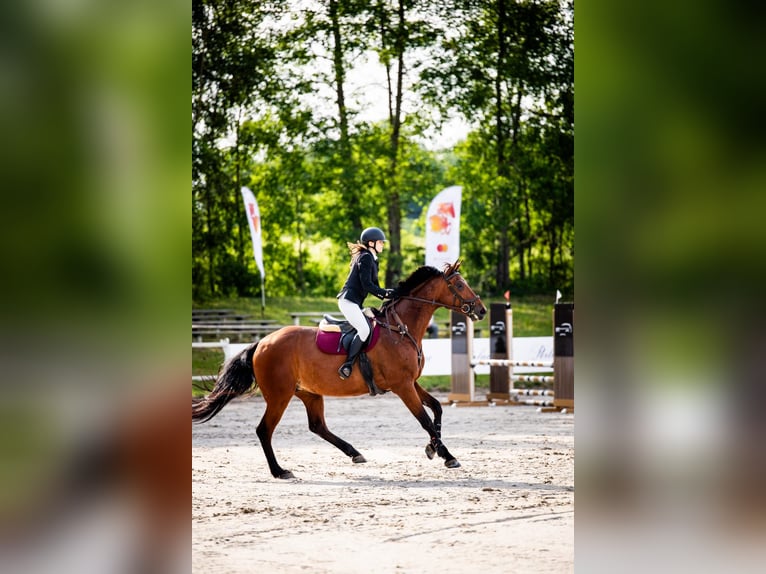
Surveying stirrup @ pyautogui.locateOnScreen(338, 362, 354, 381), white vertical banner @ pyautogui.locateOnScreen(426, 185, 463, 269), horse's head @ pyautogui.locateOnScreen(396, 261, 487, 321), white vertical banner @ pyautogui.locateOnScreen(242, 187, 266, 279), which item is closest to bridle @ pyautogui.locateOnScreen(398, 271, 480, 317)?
horse's head @ pyautogui.locateOnScreen(396, 261, 487, 321)

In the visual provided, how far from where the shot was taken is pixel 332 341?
30.1ft

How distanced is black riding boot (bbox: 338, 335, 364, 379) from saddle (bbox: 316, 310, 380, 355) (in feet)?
0.17

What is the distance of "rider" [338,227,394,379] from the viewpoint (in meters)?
9.05

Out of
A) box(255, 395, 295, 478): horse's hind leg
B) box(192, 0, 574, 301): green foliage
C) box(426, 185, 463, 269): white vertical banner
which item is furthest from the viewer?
box(192, 0, 574, 301): green foliage

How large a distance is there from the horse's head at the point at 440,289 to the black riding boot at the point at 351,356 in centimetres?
69

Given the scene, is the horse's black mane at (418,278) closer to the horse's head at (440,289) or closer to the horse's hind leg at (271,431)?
the horse's head at (440,289)

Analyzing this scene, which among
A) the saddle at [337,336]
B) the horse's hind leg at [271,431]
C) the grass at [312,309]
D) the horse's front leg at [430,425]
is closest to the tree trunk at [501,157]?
the grass at [312,309]

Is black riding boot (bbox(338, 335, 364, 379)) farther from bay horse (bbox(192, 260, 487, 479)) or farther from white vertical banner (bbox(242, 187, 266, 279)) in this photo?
white vertical banner (bbox(242, 187, 266, 279))

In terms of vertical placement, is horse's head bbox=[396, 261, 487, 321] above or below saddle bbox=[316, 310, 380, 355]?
above

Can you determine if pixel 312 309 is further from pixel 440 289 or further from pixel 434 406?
pixel 434 406

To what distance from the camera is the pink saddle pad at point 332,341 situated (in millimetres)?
9133
